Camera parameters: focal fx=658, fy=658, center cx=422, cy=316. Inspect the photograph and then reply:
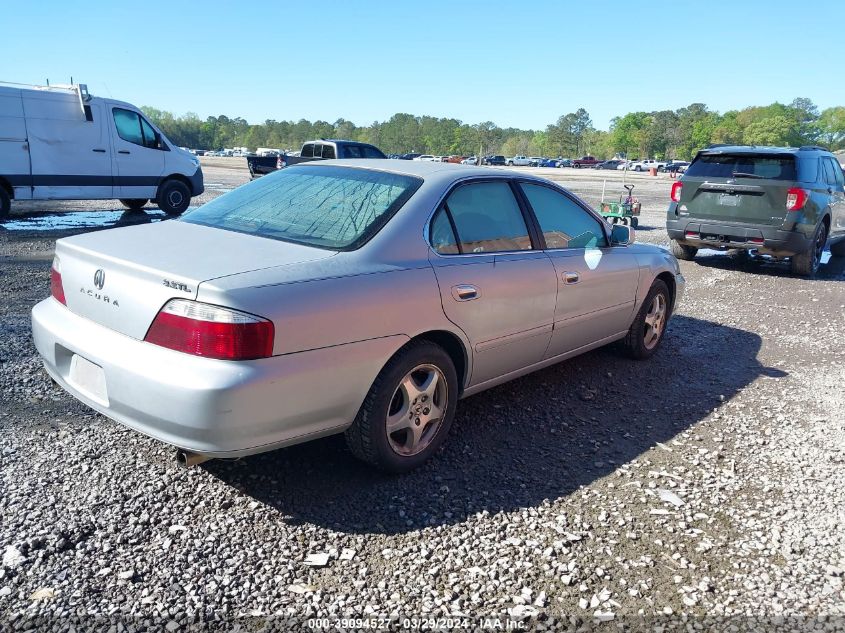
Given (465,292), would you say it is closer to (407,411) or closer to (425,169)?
(407,411)

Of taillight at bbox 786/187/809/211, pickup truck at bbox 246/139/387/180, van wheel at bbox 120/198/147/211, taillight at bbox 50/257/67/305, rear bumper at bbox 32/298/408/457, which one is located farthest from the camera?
pickup truck at bbox 246/139/387/180

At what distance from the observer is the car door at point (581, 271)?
431cm

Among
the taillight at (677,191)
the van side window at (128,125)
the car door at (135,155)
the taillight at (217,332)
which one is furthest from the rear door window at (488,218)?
the van side window at (128,125)

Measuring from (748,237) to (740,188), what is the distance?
2.30ft

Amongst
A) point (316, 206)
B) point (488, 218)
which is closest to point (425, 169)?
point (488, 218)

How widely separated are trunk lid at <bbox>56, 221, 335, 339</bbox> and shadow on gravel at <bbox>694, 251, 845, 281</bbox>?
8.89 metres

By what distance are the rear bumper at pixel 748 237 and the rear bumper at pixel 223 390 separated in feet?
25.8

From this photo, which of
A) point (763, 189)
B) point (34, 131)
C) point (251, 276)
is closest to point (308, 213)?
point (251, 276)

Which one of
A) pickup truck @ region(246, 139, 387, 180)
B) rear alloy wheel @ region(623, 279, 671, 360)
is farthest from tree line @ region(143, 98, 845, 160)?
rear alloy wheel @ region(623, 279, 671, 360)

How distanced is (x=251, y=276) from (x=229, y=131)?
197 m

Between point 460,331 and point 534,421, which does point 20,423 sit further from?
point 534,421

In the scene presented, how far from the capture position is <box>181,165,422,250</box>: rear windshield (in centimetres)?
334

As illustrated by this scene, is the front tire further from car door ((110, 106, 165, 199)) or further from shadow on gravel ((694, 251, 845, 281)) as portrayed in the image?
car door ((110, 106, 165, 199))

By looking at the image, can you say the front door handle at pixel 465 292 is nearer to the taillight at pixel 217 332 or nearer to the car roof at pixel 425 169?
the car roof at pixel 425 169
